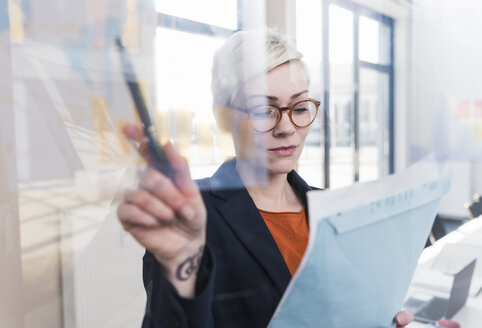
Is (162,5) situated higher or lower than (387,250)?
higher

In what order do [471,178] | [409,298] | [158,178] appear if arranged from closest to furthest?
1. [158,178]
2. [409,298]
3. [471,178]

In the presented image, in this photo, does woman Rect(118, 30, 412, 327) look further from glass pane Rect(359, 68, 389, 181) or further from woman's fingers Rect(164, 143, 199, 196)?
glass pane Rect(359, 68, 389, 181)

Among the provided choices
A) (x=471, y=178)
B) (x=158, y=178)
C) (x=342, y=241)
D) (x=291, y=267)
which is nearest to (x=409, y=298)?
(x=291, y=267)

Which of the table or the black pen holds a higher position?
the black pen

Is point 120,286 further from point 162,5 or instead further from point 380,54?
point 380,54

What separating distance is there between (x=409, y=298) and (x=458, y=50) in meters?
0.67

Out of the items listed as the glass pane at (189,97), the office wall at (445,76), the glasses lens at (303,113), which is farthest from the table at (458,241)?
the glass pane at (189,97)

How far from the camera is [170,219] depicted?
30 centimetres

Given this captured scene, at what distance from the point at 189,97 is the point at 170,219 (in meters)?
0.15

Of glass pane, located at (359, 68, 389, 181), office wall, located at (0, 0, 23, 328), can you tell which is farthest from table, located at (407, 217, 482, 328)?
office wall, located at (0, 0, 23, 328)

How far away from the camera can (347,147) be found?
4.40 ft

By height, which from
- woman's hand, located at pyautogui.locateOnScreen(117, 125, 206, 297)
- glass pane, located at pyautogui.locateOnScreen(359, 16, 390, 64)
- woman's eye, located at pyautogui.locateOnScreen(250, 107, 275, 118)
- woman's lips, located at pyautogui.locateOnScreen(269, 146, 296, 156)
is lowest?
woman's hand, located at pyautogui.locateOnScreen(117, 125, 206, 297)

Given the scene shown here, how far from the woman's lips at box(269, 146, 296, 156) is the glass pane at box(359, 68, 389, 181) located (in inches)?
14.2

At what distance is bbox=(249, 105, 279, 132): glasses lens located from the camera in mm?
455
